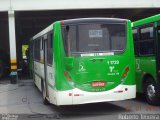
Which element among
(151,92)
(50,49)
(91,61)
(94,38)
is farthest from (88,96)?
(151,92)

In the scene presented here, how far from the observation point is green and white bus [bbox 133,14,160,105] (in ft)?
36.7

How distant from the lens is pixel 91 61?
10234 mm

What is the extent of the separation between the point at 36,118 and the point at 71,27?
2.60m

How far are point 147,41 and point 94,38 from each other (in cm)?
226

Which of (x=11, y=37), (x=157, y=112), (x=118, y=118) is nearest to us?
(x=118, y=118)

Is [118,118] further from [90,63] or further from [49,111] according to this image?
[49,111]

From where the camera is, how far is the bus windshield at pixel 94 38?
10258mm

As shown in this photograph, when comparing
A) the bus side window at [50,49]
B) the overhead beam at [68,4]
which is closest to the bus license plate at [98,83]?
the bus side window at [50,49]

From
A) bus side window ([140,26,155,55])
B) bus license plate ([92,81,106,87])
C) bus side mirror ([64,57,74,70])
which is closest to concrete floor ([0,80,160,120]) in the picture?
bus license plate ([92,81,106,87])

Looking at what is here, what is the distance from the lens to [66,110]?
452 inches

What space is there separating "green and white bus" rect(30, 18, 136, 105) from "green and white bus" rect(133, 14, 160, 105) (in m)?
0.98

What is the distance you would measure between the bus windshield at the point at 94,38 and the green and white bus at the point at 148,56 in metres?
1.19

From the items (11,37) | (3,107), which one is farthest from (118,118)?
(11,37)

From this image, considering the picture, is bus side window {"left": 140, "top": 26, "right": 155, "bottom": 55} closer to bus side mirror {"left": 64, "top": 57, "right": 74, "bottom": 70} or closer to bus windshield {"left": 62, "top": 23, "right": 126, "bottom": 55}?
bus windshield {"left": 62, "top": 23, "right": 126, "bottom": 55}
